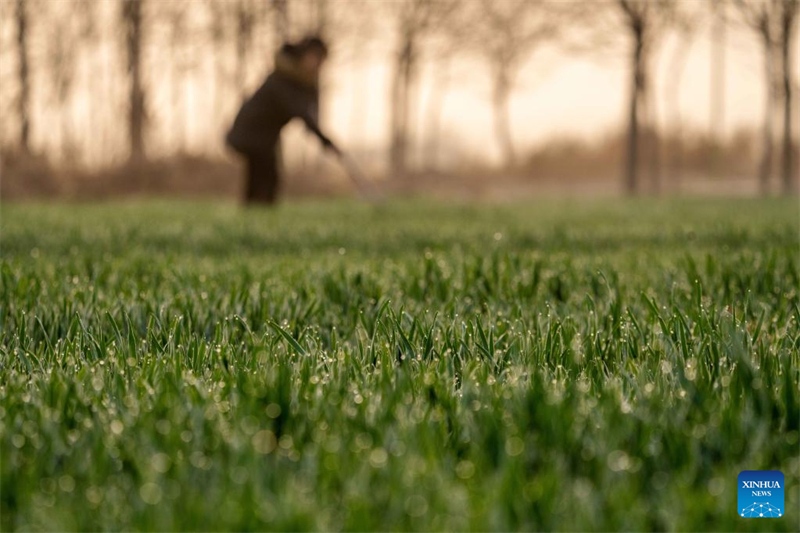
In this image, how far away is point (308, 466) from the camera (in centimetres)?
149

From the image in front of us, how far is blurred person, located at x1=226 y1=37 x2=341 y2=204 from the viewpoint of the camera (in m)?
9.55

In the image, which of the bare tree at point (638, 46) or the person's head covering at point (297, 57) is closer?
the person's head covering at point (297, 57)

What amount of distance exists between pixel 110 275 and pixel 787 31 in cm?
1813

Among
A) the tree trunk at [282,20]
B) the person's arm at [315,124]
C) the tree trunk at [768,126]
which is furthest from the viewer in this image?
the tree trunk at [768,126]

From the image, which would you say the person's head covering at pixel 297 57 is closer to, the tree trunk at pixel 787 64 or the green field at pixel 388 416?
the green field at pixel 388 416

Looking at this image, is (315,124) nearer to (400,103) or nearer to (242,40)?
(242,40)

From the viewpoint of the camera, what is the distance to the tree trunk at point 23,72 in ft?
59.8

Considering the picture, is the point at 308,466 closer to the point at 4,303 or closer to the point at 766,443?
the point at 766,443

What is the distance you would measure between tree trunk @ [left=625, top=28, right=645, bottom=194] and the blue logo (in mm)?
20423

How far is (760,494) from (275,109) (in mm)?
9063

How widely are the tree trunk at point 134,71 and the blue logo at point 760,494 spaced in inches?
746

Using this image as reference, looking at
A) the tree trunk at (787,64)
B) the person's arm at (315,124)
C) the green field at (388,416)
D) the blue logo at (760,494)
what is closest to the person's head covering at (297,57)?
the person's arm at (315,124)

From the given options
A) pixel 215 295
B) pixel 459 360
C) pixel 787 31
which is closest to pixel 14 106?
pixel 787 31

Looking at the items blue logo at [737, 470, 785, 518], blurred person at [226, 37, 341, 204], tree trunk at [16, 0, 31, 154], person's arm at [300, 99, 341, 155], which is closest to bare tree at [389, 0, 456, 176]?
tree trunk at [16, 0, 31, 154]
